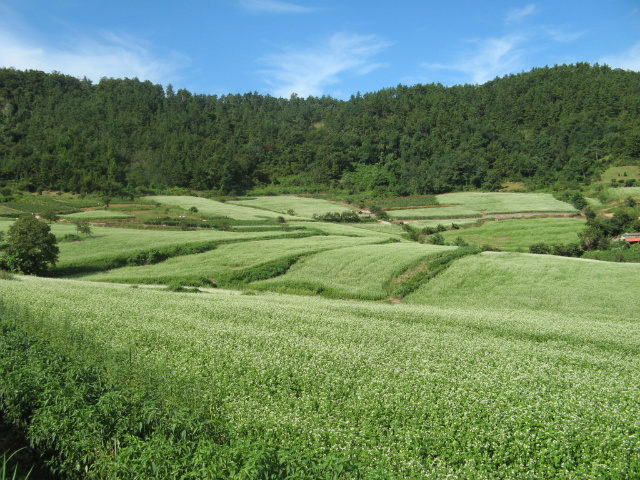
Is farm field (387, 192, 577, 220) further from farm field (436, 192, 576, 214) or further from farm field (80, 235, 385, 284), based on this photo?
farm field (80, 235, 385, 284)

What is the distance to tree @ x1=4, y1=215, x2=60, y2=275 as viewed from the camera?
1501 inches

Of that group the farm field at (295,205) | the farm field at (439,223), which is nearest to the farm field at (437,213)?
the farm field at (439,223)

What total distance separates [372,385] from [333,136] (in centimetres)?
14891

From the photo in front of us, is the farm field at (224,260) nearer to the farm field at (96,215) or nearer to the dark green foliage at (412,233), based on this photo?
the dark green foliage at (412,233)

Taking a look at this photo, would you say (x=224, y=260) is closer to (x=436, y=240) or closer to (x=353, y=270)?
(x=353, y=270)

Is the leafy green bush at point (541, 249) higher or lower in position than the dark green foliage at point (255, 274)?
higher

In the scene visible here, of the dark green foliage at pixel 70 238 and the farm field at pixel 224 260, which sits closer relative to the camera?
the farm field at pixel 224 260

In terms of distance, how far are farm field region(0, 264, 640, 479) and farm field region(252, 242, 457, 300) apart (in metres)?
12.7

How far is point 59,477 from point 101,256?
38.1 m

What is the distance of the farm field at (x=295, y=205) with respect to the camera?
290ft

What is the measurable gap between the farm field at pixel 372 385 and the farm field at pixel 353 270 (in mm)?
12674

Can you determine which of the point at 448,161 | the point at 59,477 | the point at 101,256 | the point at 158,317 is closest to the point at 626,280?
the point at 158,317

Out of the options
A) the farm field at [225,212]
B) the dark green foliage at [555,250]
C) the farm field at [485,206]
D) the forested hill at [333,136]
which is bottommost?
the dark green foliage at [555,250]

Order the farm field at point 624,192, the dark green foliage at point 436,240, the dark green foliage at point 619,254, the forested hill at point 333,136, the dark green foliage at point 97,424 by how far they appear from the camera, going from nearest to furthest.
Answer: the dark green foliage at point 97,424, the dark green foliage at point 619,254, the dark green foliage at point 436,240, the farm field at point 624,192, the forested hill at point 333,136
